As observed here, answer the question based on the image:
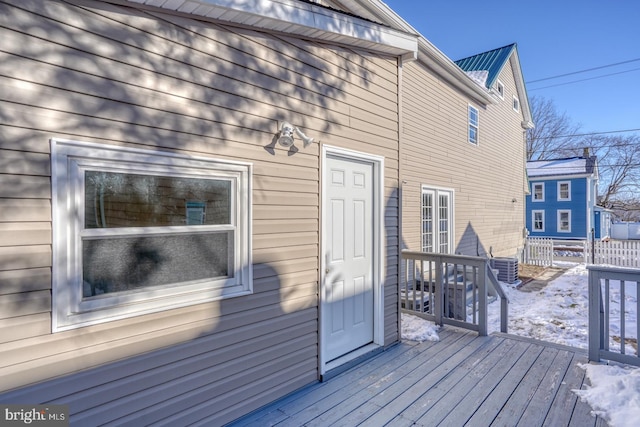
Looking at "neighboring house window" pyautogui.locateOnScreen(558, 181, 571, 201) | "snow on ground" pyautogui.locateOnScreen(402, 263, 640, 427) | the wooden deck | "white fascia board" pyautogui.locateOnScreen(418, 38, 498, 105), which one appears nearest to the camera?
the wooden deck

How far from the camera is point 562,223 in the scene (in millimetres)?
19484

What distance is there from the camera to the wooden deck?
8.27 ft

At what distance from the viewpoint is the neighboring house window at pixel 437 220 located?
24.2 ft

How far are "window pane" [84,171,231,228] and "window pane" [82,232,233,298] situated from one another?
0.10 m

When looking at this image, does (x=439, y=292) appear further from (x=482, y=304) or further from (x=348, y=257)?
(x=348, y=257)

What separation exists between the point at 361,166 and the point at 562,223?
20.7m

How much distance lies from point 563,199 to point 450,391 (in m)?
20.7

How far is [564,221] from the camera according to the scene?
19422 millimetres

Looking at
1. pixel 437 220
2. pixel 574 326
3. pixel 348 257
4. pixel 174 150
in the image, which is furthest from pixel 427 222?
pixel 174 150

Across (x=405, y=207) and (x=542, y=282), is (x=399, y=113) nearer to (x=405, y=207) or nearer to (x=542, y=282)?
(x=405, y=207)

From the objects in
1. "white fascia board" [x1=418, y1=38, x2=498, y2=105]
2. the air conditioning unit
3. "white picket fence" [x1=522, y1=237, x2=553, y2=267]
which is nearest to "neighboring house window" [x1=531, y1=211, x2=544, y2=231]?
"white picket fence" [x1=522, y1=237, x2=553, y2=267]

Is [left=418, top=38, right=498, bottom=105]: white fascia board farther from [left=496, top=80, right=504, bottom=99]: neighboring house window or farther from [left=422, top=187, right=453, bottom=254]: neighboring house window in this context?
[left=422, top=187, right=453, bottom=254]: neighboring house window

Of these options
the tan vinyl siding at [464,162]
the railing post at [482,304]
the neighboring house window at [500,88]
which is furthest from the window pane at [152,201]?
the neighboring house window at [500,88]

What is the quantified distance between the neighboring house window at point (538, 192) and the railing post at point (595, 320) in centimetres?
1939
